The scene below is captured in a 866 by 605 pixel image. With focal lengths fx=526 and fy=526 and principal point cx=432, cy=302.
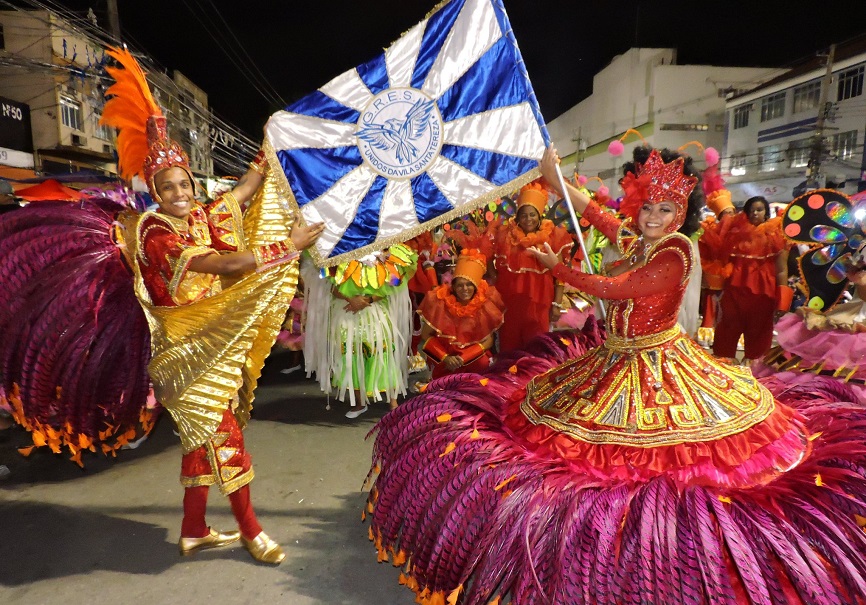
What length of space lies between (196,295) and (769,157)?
95.0 ft

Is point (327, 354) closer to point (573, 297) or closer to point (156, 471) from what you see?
Answer: point (156, 471)

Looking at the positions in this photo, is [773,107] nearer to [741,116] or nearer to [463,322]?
[741,116]

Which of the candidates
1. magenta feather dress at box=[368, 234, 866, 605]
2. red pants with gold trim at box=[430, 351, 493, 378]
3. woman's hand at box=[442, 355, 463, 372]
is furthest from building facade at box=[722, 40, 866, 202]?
magenta feather dress at box=[368, 234, 866, 605]

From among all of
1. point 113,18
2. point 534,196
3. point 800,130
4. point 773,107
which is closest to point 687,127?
point 773,107

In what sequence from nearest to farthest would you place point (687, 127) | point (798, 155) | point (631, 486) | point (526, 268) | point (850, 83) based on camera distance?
1. point (631, 486)
2. point (526, 268)
3. point (850, 83)
4. point (798, 155)
5. point (687, 127)

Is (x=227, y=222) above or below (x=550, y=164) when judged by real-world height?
below

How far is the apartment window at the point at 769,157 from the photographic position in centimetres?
2426

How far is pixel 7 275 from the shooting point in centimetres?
309

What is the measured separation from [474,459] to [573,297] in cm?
433

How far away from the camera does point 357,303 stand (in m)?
4.58

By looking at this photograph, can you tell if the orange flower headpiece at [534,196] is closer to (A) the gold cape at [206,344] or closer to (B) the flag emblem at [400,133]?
(B) the flag emblem at [400,133]

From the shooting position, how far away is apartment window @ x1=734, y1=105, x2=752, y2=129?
25.9 metres

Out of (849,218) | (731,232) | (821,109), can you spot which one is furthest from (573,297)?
(821,109)

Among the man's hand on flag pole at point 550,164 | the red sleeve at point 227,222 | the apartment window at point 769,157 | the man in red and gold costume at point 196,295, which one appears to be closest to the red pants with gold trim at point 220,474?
the man in red and gold costume at point 196,295
